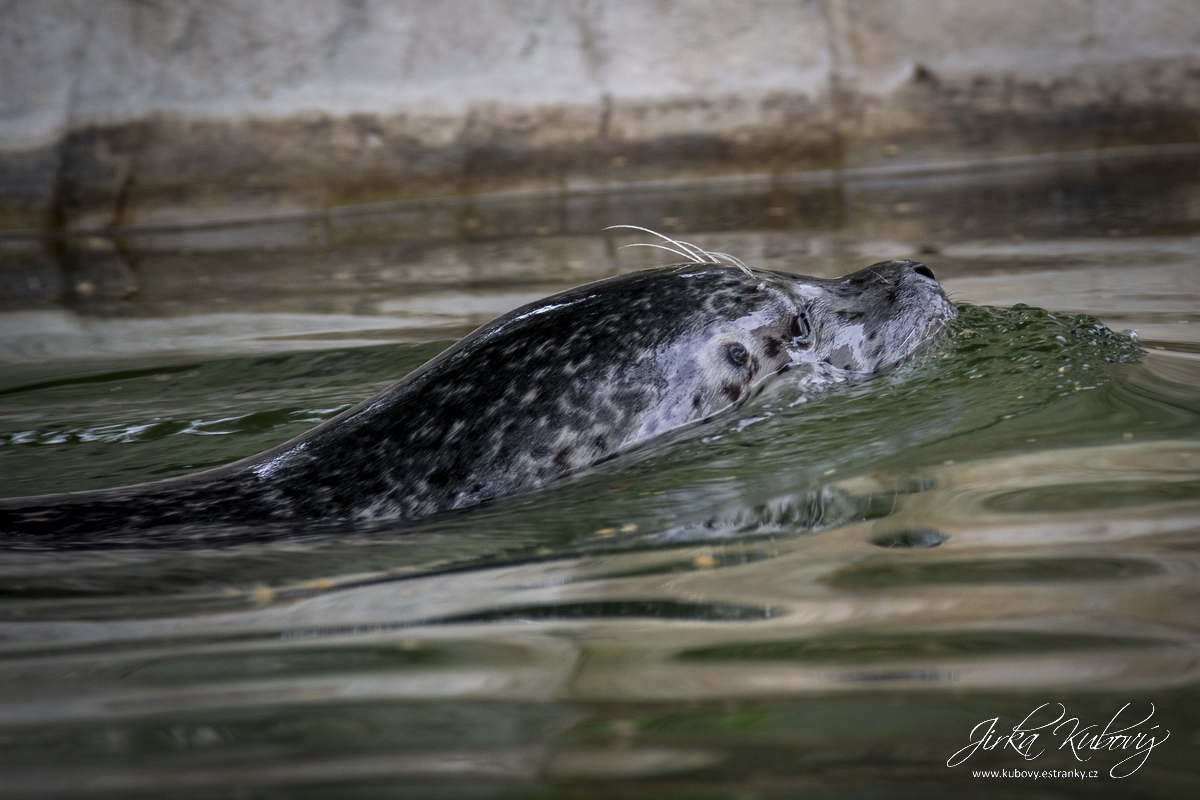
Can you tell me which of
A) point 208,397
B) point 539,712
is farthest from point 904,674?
point 208,397

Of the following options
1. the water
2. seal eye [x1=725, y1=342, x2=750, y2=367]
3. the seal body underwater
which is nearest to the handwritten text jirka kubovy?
the water

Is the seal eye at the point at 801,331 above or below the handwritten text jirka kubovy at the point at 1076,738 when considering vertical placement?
above

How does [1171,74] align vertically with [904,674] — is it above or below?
above

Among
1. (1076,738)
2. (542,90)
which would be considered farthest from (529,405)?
(542,90)

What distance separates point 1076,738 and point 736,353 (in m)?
1.58

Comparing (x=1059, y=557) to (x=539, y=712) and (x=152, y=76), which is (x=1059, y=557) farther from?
(x=152, y=76)

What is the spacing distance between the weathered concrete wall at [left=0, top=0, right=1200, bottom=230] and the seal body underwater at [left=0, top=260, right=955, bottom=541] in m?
5.81

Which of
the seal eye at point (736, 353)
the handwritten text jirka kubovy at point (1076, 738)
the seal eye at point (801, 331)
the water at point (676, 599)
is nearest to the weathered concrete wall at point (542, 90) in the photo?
the water at point (676, 599)

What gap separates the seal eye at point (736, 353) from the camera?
291cm

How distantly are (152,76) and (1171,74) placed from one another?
23.7 ft

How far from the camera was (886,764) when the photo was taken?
1427 millimetres

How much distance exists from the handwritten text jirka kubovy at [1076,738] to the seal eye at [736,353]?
151 centimetres

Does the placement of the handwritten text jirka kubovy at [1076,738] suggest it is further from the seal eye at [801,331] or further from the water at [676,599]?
the seal eye at [801,331]

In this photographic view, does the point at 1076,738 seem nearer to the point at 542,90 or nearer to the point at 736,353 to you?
the point at 736,353
